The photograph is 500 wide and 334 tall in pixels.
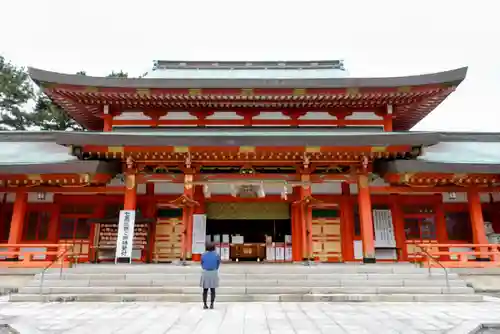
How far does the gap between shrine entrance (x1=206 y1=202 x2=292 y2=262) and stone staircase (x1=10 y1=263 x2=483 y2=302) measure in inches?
170

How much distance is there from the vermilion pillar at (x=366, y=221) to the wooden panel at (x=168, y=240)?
23.6 ft

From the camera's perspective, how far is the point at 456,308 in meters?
8.66

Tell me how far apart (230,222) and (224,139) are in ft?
25.3

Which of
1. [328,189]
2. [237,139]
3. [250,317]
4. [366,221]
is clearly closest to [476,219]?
[366,221]

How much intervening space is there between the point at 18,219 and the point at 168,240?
550 centimetres

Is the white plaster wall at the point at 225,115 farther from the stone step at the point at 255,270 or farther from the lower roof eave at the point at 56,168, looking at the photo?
the stone step at the point at 255,270

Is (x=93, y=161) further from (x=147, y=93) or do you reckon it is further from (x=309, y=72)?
(x=309, y=72)

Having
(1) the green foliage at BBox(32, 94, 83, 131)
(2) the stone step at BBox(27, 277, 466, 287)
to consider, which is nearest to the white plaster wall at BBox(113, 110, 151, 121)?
(2) the stone step at BBox(27, 277, 466, 287)

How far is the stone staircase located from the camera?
384 inches

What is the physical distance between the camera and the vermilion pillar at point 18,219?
13034 millimetres

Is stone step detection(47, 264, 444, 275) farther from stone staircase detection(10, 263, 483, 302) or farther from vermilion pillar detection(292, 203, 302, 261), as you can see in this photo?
vermilion pillar detection(292, 203, 302, 261)

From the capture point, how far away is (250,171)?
1375 centimetres

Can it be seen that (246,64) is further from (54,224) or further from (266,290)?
(266,290)

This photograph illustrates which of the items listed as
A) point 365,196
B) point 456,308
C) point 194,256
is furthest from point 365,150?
point 194,256
